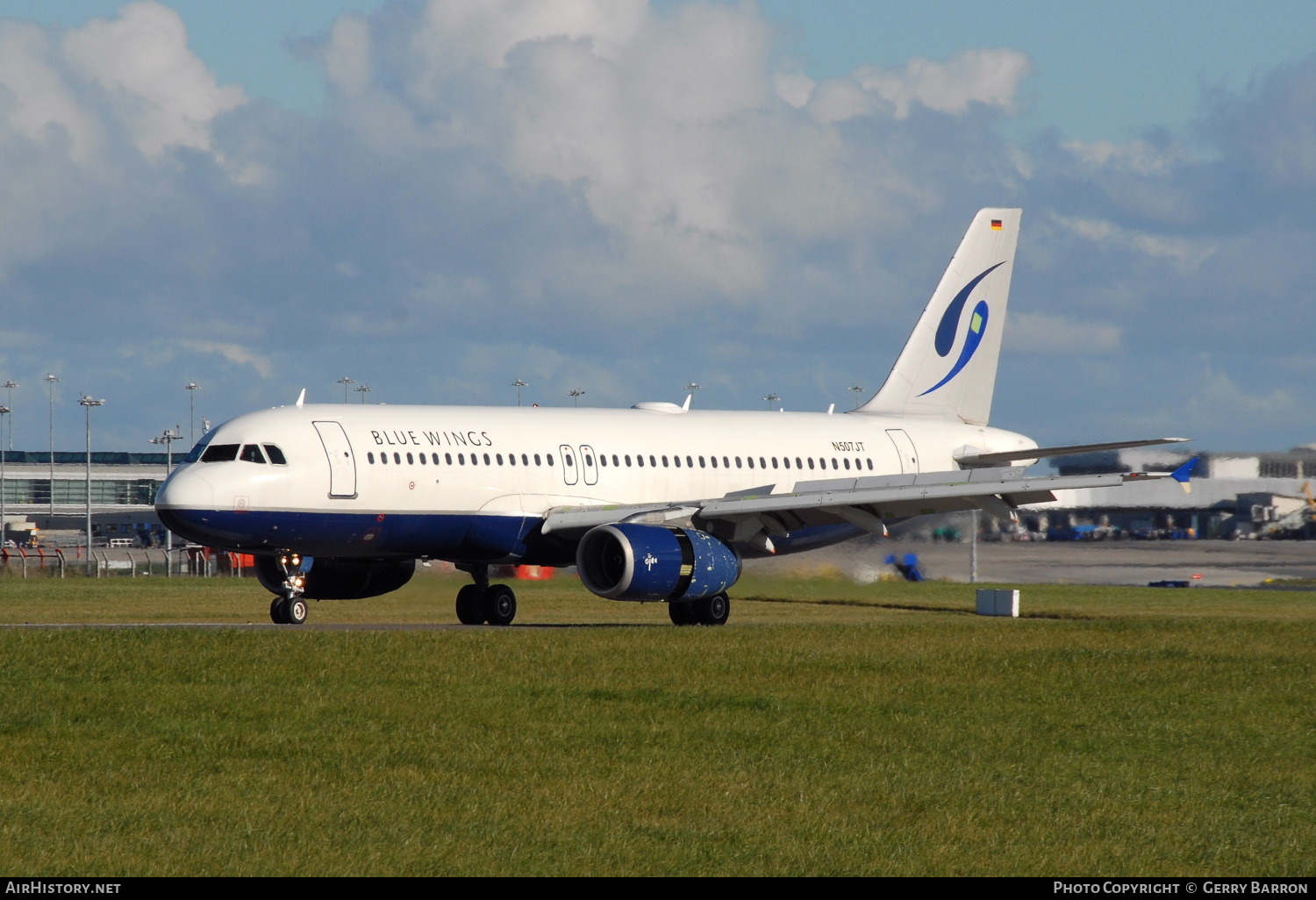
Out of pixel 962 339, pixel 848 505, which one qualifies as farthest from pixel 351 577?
pixel 962 339

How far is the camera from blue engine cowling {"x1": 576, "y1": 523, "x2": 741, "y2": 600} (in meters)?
31.3

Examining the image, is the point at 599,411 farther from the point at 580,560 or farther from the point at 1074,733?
the point at 1074,733

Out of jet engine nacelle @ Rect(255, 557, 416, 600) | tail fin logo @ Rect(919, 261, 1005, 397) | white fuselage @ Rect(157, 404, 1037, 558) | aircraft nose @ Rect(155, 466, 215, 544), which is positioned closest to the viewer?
aircraft nose @ Rect(155, 466, 215, 544)

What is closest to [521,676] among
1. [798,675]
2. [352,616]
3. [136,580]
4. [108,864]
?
[798,675]

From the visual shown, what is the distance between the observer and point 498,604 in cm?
3556

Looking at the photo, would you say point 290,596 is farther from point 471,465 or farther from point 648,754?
point 648,754

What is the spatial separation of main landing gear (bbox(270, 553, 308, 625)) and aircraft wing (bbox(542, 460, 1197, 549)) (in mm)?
4887

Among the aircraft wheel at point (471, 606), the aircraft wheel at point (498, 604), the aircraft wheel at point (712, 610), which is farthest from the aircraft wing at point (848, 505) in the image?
the aircraft wheel at point (471, 606)

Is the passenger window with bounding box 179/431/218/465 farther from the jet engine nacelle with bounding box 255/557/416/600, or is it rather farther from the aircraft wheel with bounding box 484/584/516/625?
the aircraft wheel with bounding box 484/584/516/625

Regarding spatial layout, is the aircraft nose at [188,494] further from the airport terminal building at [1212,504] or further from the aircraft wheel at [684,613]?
the airport terminal building at [1212,504]

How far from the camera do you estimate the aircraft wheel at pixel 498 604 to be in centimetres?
3547

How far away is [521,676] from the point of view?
21.8 meters

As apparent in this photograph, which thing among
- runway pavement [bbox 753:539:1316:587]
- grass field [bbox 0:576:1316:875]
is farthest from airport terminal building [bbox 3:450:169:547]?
grass field [bbox 0:576:1316:875]
